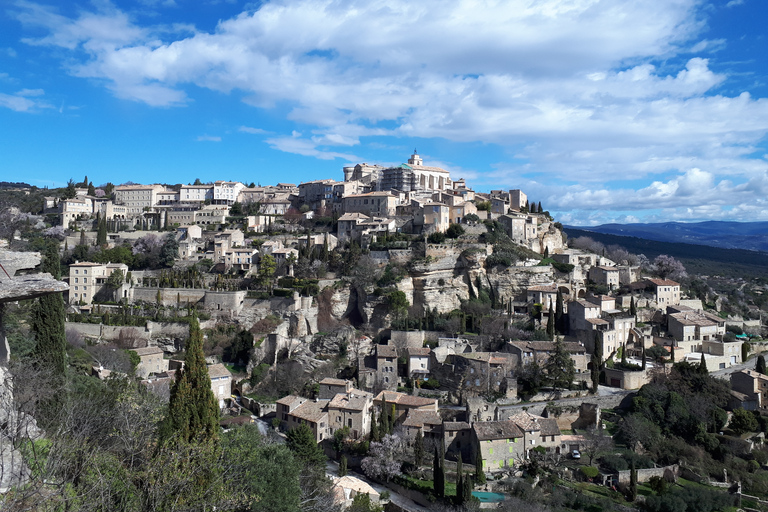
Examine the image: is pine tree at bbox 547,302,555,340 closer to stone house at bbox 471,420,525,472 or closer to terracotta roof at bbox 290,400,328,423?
stone house at bbox 471,420,525,472

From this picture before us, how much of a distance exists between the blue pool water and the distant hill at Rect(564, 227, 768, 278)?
86.9 meters

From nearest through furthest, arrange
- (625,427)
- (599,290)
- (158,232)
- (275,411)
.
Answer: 1. (625,427)
2. (275,411)
3. (599,290)
4. (158,232)

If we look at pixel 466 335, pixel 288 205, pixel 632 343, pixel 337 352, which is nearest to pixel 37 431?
pixel 337 352

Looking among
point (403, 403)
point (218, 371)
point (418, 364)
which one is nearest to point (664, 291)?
point (418, 364)

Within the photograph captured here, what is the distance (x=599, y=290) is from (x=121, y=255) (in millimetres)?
43817

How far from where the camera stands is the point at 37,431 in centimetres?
1162

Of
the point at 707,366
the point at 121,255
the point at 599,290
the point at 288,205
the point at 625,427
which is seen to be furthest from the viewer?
the point at 288,205

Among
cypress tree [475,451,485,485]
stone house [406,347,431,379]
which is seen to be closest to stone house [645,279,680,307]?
stone house [406,347,431,379]

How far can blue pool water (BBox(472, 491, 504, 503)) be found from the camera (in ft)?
83.3

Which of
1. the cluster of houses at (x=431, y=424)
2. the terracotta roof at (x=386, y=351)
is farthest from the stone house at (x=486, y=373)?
the terracotta roof at (x=386, y=351)

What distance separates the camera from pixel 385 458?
28406mm

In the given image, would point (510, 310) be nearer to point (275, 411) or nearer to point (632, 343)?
point (632, 343)

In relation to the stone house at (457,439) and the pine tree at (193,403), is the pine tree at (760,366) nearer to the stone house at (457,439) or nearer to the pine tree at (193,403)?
the stone house at (457,439)

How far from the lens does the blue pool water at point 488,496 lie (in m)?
25.4
